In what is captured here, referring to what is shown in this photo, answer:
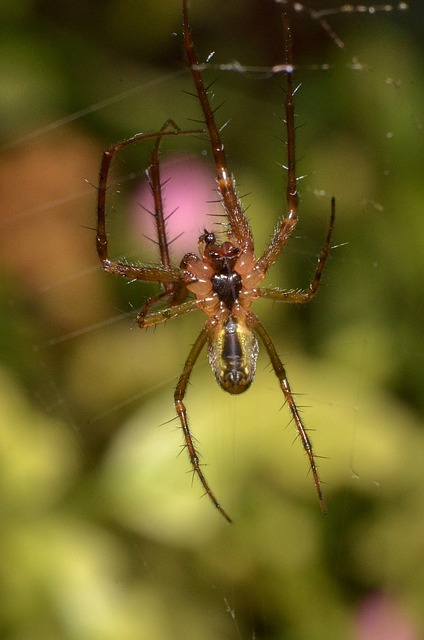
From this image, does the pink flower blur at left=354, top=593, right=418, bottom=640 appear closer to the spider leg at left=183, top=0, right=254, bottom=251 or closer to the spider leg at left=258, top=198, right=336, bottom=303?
the spider leg at left=258, top=198, right=336, bottom=303

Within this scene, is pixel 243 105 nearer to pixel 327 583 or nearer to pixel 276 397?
pixel 276 397

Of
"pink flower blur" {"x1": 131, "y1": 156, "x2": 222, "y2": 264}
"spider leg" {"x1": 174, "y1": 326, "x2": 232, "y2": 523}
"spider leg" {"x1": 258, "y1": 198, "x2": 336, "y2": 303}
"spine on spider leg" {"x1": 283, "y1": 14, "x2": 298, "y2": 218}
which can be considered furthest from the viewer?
"pink flower blur" {"x1": 131, "y1": 156, "x2": 222, "y2": 264}

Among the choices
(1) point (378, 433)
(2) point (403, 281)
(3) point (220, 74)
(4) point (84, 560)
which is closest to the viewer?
(4) point (84, 560)

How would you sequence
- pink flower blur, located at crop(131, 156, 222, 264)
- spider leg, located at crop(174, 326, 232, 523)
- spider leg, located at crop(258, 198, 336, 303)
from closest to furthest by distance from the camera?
spider leg, located at crop(258, 198, 336, 303), spider leg, located at crop(174, 326, 232, 523), pink flower blur, located at crop(131, 156, 222, 264)

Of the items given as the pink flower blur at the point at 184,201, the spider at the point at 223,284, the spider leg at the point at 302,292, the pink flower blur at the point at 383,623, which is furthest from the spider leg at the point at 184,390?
the pink flower blur at the point at 383,623

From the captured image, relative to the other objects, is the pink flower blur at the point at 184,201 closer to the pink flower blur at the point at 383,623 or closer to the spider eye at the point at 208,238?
the spider eye at the point at 208,238

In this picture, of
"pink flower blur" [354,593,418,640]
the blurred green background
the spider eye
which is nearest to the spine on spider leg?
the spider eye

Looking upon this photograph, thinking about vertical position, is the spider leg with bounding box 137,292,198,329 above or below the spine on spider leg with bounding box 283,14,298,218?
below

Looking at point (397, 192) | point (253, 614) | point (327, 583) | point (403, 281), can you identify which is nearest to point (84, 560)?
point (253, 614)
